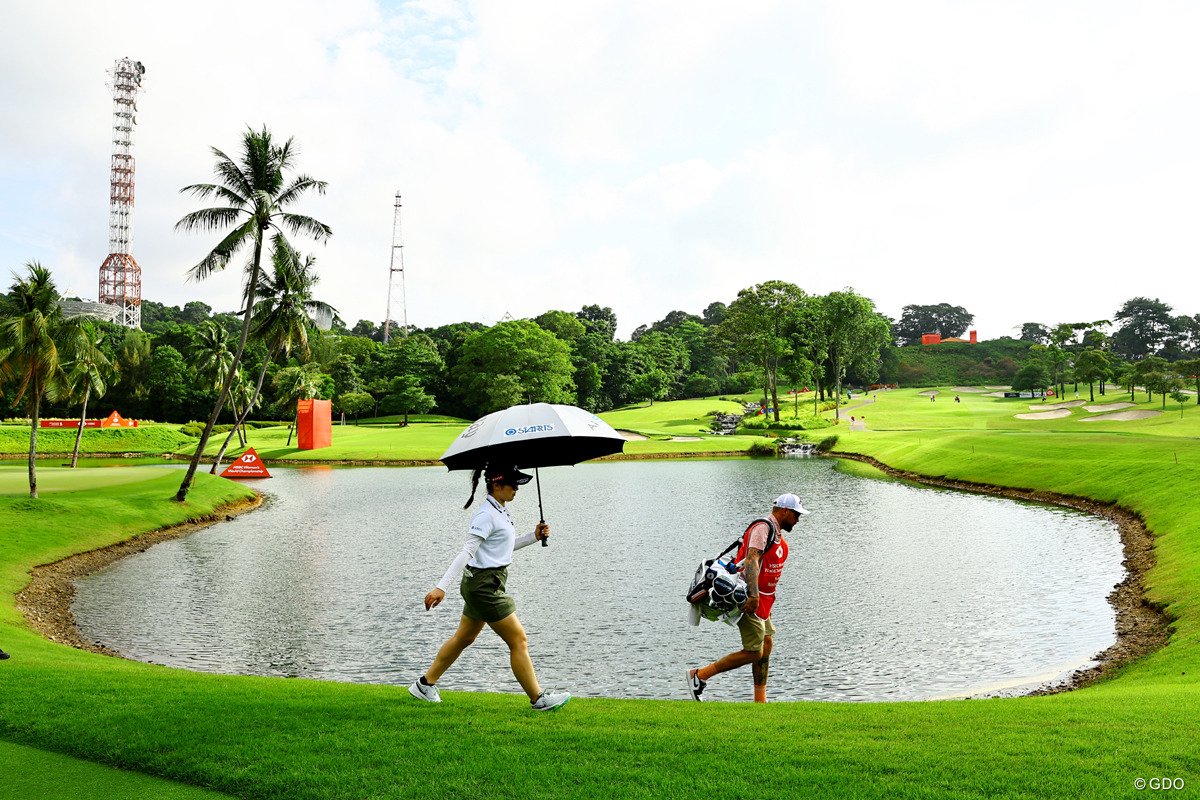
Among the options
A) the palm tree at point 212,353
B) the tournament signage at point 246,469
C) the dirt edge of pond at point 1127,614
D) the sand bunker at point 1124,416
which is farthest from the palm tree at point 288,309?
the sand bunker at point 1124,416

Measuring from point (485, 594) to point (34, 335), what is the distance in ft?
88.4

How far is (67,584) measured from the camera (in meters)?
20.9

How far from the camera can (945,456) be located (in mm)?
49562

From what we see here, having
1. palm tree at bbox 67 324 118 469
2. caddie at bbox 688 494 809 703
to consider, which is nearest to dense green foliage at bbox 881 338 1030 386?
palm tree at bbox 67 324 118 469

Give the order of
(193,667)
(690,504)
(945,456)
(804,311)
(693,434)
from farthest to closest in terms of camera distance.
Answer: (804,311) < (693,434) < (945,456) < (690,504) < (193,667)

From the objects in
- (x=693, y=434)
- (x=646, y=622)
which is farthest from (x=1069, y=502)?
(x=693, y=434)

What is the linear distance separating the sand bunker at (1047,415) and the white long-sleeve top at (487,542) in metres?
84.2

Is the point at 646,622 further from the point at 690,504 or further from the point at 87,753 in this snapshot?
the point at 690,504

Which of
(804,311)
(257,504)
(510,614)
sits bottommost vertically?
(257,504)

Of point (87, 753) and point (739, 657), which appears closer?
point (87, 753)

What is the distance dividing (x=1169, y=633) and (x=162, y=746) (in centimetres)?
1670

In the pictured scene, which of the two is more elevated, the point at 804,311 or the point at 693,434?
the point at 804,311

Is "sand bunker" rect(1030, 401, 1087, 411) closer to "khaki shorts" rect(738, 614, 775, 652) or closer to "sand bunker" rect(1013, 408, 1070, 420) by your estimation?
"sand bunker" rect(1013, 408, 1070, 420)

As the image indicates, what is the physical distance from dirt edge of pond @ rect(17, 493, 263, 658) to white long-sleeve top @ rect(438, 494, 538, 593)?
35.6ft
